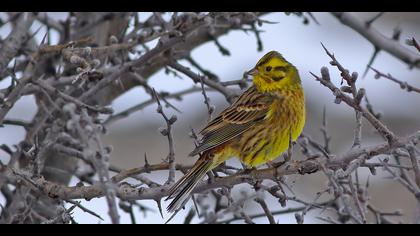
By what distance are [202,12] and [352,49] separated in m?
8.59

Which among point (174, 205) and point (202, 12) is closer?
point (174, 205)

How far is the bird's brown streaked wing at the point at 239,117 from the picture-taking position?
516 cm

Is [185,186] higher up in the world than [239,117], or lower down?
lower down

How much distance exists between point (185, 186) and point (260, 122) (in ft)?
4.03

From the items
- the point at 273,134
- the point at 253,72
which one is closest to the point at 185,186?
the point at 273,134

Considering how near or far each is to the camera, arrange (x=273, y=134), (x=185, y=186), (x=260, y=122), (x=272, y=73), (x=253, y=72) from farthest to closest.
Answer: (x=272, y=73)
(x=253, y=72)
(x=260, y=122)
(x=273, y=134)
(x=185, y=186)

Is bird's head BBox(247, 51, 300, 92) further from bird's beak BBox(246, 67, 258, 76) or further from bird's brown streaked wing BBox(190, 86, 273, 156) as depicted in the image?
bird's brown streaked wing BBox(190, 86, 273, 156)

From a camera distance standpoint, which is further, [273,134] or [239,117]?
[239,117]

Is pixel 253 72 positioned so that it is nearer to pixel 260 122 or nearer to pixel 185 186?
pixel 260 122

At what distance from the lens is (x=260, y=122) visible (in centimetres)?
537

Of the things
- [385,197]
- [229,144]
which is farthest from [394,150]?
[385,197]

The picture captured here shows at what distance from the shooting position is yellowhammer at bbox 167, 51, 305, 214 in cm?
508

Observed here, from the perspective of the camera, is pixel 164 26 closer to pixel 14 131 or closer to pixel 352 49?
pixel 14 131

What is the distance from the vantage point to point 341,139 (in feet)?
39.6
